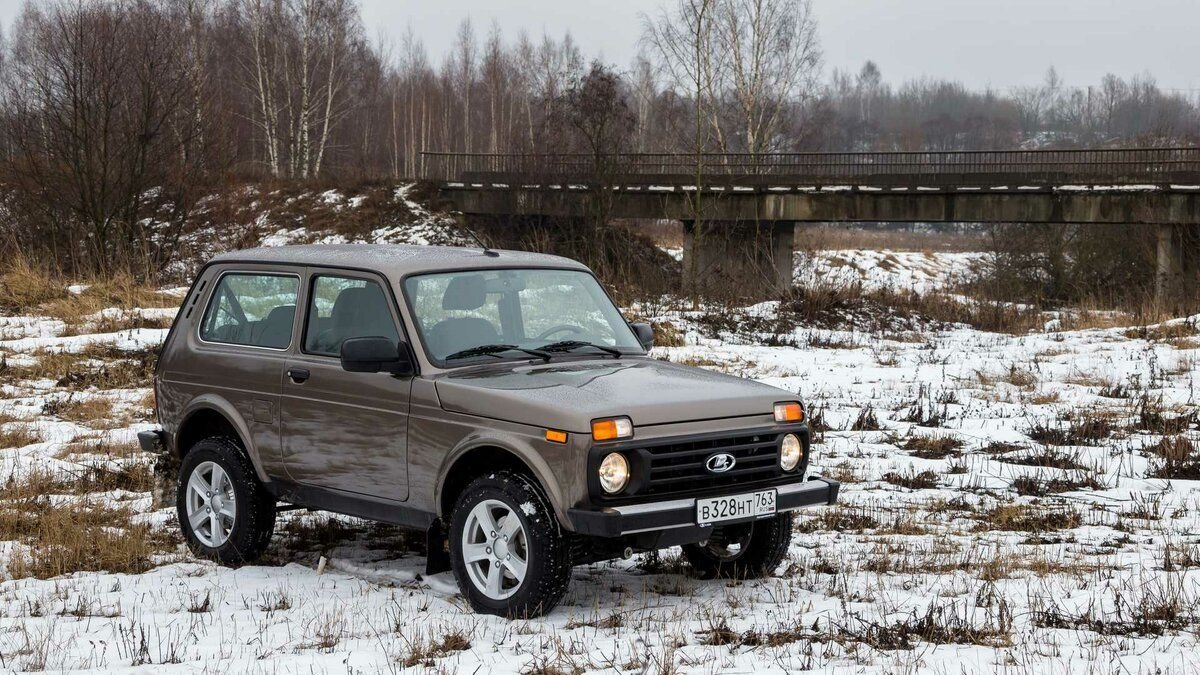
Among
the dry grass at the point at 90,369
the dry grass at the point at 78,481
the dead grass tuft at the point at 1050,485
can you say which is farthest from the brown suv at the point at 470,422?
the dry grass at the point at 90,369

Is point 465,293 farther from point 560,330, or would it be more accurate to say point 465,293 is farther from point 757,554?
point 757,554

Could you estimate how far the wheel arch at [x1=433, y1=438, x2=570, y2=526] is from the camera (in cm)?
580

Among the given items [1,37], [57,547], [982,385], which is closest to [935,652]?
[57,547]

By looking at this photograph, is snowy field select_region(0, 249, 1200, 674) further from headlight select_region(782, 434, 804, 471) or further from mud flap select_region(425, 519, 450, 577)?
headlight select_region(782, 434, 804, 471)

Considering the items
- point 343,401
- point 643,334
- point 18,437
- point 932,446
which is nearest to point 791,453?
point 643,334

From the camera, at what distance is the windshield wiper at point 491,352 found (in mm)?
6609

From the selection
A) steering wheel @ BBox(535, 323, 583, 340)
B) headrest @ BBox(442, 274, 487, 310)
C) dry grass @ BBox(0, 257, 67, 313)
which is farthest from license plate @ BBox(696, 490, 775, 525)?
dry grass @ BBox(0, 257, 67, 313)

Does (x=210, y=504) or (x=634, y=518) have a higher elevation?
(x=634, y=518)

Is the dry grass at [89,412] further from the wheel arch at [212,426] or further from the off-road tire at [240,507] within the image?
the off-road tire at [240,507]

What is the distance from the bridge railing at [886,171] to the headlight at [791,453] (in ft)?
94.2

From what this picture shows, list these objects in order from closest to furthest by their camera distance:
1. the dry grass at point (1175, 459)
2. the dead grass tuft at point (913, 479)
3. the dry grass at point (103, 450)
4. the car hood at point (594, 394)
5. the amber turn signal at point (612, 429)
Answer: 1. the amber turn signal at point (612, 429)
2. the car hood at point (594, 394)
3. the dead grass tuft at point (913, 479)
4. the dry grass at point (1175, 459)
5. the dry grass at point (103, 450)

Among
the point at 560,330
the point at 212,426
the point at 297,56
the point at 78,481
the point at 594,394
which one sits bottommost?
the point at 78,481

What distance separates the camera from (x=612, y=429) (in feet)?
18.9

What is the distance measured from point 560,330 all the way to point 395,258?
981 mm
